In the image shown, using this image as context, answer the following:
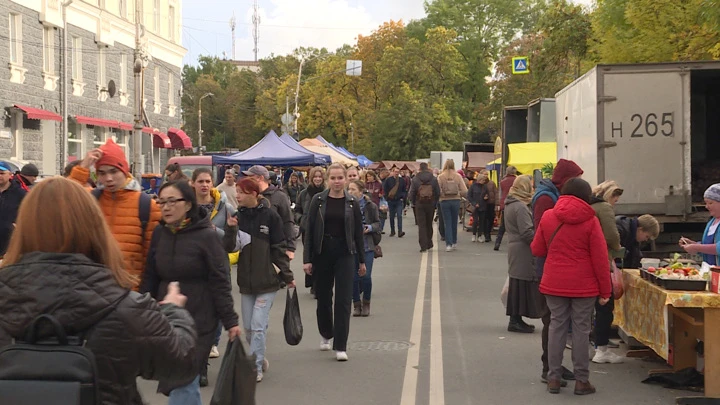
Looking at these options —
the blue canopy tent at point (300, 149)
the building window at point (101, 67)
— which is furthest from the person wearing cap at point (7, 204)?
the building window at point (101, 67)

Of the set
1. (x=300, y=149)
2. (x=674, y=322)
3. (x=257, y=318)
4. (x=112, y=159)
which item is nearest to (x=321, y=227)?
(x=257, y=318)

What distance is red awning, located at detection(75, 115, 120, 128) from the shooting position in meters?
35.1

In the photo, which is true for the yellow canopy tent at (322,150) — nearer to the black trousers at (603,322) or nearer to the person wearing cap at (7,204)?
the person wearing cap at (7,204)

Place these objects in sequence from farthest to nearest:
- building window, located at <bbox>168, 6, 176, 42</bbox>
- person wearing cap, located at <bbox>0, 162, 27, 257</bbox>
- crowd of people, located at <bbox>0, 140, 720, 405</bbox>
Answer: building window, located at <bbox>168, 6, 176, 42</bbox> → person wearing cap, located at <bbox>0, 162, 27, 257</bbox> → crowd of people, located at <bbox>0, 140, 720, 405</bbox>

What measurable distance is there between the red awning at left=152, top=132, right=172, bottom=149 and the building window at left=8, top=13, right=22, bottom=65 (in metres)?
14.6

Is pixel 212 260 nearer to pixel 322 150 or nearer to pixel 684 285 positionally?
pixel 684 285

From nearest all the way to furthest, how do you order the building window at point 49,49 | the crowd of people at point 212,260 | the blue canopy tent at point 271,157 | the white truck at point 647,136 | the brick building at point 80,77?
the crowd of people at point 212,260
the white truck at point 647,136
the blue canopy tent at point 271,157
the brick building at point 80,77
the building window at point 49,49

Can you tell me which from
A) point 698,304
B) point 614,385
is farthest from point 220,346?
point 698,304

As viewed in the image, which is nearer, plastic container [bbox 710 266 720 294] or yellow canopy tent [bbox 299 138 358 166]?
plastic container [bbox 710 266 720 294]

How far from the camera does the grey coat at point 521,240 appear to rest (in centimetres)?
1027

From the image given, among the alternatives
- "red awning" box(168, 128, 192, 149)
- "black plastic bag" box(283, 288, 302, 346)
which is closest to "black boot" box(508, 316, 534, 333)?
"black plastic bag" box(283, 288, 302, 346)

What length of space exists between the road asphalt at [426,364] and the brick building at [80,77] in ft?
60.5

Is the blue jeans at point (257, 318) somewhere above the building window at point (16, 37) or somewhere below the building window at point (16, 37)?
below

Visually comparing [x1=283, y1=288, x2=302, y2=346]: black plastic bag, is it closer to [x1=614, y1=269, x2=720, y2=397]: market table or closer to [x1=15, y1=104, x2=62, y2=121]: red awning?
[x1=614, y1=269, x2=720, y2=397]: market table
